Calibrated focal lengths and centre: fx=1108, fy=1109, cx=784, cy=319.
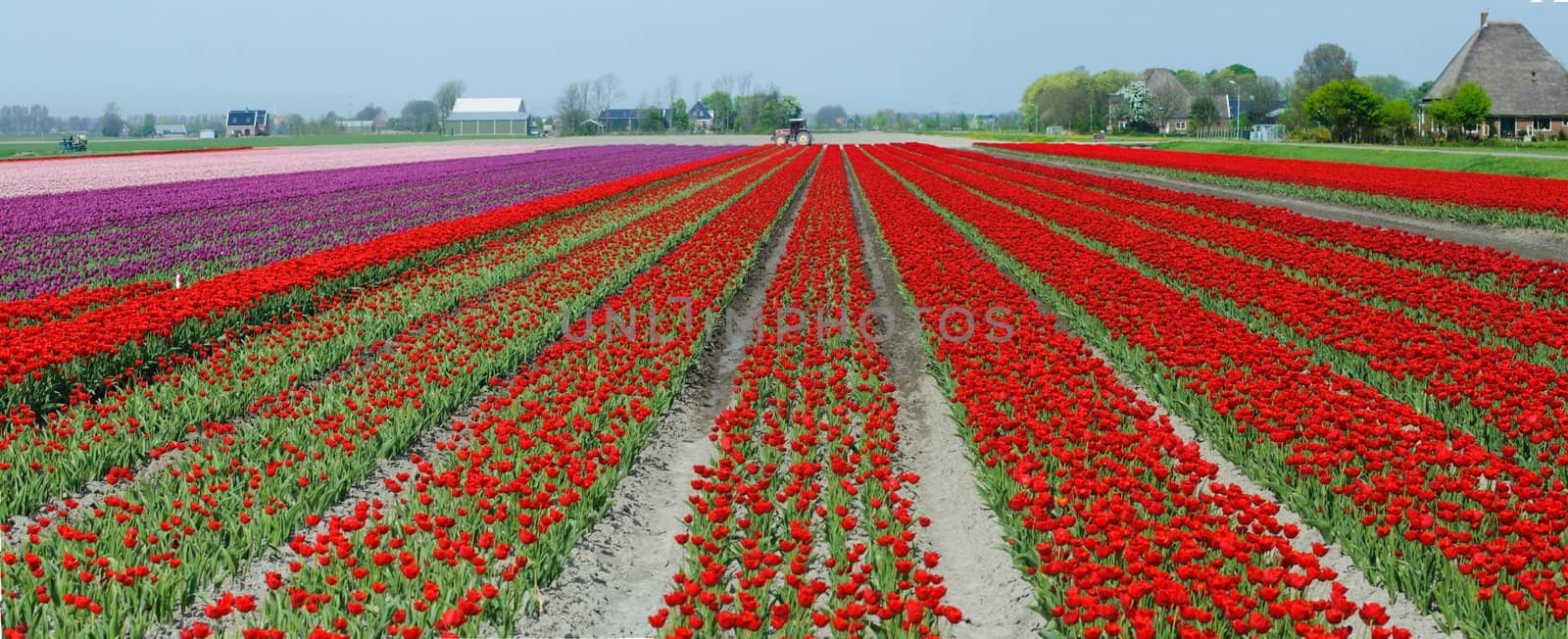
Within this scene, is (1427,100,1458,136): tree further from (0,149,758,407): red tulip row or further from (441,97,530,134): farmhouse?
(441,97,530,134): farmhouse

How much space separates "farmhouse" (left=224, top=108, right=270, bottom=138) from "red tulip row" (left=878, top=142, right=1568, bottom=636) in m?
206

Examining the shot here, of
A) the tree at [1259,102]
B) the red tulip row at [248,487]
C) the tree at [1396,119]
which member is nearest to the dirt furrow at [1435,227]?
the red tulip row at [248,487]

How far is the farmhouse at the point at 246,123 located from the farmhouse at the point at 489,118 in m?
31.4

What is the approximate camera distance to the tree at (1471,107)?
237 ft

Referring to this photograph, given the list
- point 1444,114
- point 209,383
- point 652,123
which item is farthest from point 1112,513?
point 652,123

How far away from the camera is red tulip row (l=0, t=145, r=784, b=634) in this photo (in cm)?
529

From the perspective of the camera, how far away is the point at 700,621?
15.8 ft

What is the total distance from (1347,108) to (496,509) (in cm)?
8564

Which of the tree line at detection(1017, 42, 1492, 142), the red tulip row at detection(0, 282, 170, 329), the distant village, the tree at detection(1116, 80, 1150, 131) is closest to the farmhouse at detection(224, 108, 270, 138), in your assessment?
the distant village

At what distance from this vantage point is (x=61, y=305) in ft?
42.1

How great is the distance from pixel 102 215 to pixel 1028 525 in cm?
2714

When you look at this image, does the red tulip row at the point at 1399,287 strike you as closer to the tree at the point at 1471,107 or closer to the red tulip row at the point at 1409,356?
the red tulip row at the point at 1409,356

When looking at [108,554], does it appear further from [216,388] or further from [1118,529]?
[1118,529]

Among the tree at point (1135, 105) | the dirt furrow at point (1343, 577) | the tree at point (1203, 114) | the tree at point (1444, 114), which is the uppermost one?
the tree at point (1135, 105)
